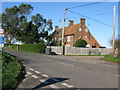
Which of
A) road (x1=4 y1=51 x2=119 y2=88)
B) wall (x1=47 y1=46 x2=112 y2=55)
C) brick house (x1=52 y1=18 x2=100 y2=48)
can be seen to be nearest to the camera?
road (x1=4 y1=51 x2=119 y2=88)

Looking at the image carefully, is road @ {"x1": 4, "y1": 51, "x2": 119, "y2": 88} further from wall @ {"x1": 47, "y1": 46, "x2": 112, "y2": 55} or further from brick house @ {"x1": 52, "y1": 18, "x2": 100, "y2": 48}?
brick house @ {"x1": 52, "y1": 18, "x2": 100, "y2": 48}

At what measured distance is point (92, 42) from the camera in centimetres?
4988

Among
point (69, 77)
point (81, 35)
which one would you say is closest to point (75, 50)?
point (81, 35)

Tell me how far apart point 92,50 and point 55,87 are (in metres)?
32.7

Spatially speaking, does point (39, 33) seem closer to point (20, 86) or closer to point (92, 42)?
point (92, 42)

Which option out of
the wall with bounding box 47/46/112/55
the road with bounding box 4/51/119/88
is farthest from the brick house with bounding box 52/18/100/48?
the road with bounding box 4/51/119/88

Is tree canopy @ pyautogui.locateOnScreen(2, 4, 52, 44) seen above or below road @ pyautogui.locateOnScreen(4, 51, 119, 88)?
above

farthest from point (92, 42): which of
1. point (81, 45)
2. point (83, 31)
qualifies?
point (81, 45)

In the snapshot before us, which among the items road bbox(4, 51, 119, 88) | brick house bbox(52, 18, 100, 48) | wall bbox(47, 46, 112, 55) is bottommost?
road bbox(4, 51, 119, 88)

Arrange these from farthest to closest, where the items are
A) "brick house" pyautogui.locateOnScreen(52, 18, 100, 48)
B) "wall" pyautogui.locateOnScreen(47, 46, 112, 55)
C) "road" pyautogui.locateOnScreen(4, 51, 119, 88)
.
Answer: "brick house" pyautogui.locateOnScreen(52, 18, 100, 48) < "wall" pyautogui.locateOnScreen(47, 46, 112, 55) < "road" pyautogui.locateOnScreen(4, 51, 119, 88)

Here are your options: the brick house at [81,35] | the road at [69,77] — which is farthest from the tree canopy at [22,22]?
the road at [69,77]

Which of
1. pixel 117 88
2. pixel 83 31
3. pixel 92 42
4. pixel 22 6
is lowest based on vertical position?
pixel 117 88

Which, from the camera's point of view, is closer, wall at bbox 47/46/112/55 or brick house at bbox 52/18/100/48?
wall at bbox 47/46/112/55

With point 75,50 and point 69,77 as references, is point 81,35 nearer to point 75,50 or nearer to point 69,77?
Answer: point 75,50
